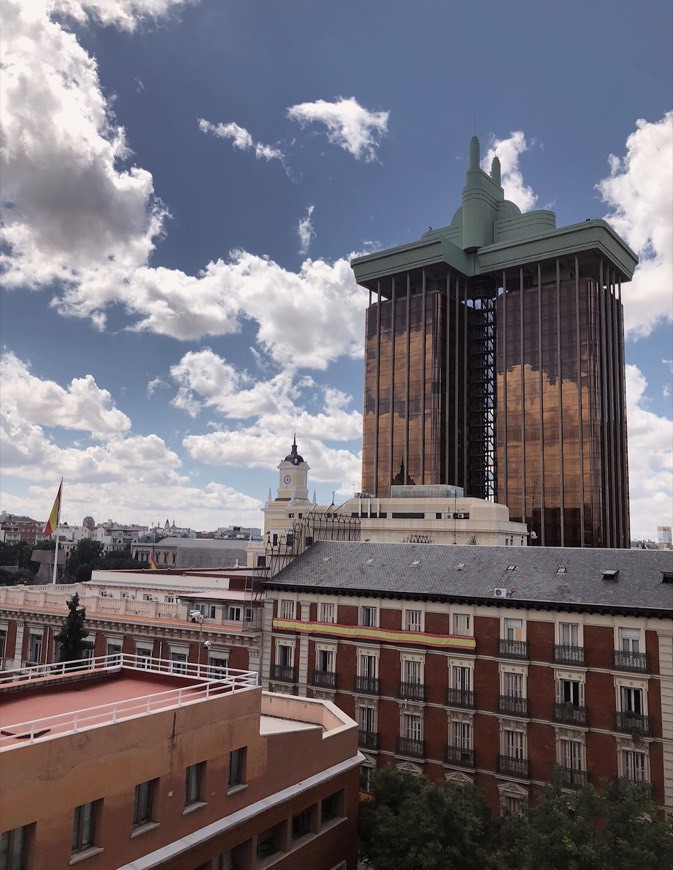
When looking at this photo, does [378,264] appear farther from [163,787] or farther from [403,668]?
[163,787]

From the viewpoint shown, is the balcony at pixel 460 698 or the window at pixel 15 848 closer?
the window at pixel 15 848

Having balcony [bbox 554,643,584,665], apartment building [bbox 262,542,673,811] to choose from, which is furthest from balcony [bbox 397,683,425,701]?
balcony [bbox 554,643,584,665]

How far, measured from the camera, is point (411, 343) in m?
170

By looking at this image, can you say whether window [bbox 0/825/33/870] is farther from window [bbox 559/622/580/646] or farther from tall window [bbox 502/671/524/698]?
window [bbox 559/622/580/646]

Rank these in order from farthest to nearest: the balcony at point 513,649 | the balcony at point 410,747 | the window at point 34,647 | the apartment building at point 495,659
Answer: the window at point 34,647 < the balcony at point 410,747 < the balcony at point 513,649 < the apartment building at point 495,659

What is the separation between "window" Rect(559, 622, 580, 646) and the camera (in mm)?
43938

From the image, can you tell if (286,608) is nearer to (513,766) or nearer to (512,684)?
(512,684)

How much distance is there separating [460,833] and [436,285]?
6071 inches

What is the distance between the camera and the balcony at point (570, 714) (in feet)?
A: 139

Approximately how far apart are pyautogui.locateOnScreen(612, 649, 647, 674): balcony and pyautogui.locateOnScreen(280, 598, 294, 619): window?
79.3ft

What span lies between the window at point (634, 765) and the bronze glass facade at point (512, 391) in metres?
112

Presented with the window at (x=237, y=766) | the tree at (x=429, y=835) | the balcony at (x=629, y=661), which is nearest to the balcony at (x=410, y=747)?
the tree at (x=429, y=835)

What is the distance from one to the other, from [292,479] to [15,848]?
129m

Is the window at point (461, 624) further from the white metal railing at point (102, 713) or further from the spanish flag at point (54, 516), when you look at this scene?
the spanish flag at point (54, 516)
